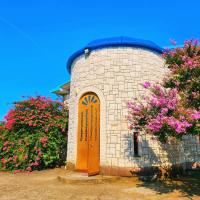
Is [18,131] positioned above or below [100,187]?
above

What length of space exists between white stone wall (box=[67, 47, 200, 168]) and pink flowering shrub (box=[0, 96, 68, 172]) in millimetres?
1608

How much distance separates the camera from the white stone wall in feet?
26.9

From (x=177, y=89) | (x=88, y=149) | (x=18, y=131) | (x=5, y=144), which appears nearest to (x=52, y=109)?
(x=18, y=131)

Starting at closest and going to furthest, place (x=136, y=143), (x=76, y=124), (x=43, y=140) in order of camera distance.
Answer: (x=136, y=143) < (x=76, y=124) < (x=43, y=140)

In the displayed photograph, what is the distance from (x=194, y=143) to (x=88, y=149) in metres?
5.63

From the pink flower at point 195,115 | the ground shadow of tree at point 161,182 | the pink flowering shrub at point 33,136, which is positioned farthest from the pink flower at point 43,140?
the pink flower at point 195,115

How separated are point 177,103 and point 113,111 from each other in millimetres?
3736

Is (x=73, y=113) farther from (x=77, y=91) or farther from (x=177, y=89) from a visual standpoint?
(x=177, y=89)

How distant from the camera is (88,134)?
8.91 metres

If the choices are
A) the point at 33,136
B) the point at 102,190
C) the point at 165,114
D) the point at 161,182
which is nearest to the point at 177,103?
the point at 165,114

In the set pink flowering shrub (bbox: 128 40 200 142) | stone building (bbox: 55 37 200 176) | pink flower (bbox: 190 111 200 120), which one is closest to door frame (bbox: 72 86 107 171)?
stone building (bbox: 55 37 200 176)

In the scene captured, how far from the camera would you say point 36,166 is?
1039 centimetres

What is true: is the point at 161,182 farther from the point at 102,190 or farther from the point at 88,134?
the point at 88,134

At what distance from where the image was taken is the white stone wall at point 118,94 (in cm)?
819
